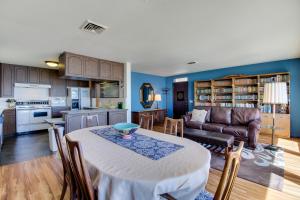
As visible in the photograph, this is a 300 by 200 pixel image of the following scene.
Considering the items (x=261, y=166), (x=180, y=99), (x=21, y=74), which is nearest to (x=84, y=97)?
(x=21, y=74)

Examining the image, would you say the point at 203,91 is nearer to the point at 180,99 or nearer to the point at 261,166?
the point at 180,99

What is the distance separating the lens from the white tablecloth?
96cm

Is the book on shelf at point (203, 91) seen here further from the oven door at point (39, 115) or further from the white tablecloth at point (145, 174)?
the oven door at point (39, 115)

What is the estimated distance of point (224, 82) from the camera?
5.86 m

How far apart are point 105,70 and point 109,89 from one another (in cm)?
99

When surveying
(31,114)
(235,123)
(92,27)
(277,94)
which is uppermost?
(92,27)

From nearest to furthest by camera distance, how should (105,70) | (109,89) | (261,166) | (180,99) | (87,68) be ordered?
(261,166) < (87,68) < (105,70) < (109,89) < (180,99)

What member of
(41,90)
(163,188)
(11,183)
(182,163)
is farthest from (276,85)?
(41,90)

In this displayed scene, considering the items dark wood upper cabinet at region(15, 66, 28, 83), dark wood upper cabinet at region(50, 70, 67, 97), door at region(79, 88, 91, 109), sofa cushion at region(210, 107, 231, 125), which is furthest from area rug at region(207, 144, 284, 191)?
dark wood upper cabinet at region(15, 66, 28, 83)

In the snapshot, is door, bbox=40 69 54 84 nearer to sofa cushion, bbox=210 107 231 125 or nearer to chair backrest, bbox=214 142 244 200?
sofa cushion, bbox=210 107 231 125

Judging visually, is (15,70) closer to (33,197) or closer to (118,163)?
(33,197)

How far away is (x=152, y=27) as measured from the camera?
2441 millimetres

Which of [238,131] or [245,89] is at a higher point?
[245,89]

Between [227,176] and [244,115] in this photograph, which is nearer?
[227,176]
